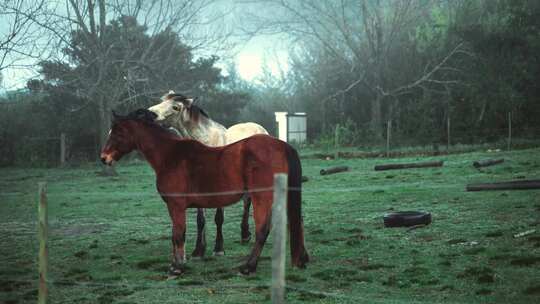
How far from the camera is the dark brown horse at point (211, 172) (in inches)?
269

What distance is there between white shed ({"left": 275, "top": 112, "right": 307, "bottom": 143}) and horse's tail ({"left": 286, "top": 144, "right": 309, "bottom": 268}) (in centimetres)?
2338

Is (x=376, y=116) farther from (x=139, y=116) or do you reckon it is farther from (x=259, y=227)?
(x=259, y=227)

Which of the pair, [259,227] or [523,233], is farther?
[523,233]

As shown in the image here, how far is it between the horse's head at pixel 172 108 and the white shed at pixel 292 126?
847 inches

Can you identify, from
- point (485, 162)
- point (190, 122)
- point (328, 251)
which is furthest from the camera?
point (485, 162)

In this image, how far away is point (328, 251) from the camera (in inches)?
315

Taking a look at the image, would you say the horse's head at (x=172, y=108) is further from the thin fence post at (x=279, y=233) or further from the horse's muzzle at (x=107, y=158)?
the thin fence post at (x=279, y=233)

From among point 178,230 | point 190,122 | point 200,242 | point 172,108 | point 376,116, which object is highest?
point 376,116

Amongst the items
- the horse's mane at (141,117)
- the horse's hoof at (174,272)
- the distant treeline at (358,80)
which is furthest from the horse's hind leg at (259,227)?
the distant treeline at (358,80)

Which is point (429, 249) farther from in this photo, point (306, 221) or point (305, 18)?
point (305, 18)

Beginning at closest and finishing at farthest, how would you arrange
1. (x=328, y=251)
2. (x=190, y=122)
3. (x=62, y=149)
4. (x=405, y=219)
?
(x=328, y=251)
(x=190, y=122)
(x=405, y=219)
(x=62, y=149)

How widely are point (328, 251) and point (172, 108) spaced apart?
114 inches

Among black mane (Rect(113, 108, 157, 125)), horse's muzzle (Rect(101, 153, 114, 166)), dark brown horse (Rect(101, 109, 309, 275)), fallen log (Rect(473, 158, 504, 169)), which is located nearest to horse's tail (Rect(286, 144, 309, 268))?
dark brown horse (Rect(101, 109, 309, 275))

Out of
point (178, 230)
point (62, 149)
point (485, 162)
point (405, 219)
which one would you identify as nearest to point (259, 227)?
point (178, 230)
